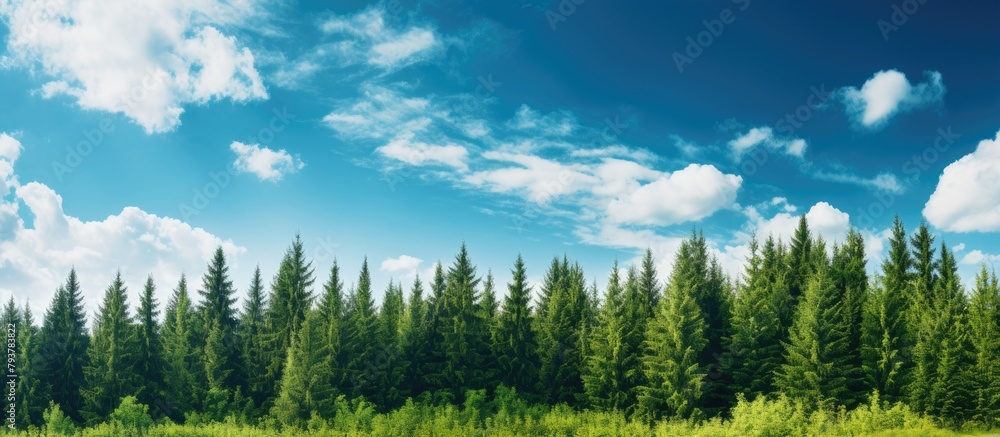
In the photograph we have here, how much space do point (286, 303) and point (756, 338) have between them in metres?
36.5

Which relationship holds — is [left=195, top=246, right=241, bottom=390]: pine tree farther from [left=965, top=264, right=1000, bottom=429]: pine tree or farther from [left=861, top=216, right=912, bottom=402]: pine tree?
[left=965, top=264, right=1000, bottom=429]: pine tree

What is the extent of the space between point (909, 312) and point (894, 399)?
→ 6.98m

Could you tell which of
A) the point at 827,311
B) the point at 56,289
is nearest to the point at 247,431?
the point at 56,289

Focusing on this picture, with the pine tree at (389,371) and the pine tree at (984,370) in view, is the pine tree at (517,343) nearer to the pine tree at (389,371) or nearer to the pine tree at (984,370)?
the pine tree at (389,371)

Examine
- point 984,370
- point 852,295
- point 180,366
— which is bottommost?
point 984,370

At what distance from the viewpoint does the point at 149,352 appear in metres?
53.4

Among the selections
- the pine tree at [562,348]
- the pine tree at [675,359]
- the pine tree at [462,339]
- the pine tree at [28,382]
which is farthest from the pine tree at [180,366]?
the pine tree at [675,359]

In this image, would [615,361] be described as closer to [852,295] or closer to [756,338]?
[756,338]

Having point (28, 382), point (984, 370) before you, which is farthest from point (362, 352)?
point (984, 370)

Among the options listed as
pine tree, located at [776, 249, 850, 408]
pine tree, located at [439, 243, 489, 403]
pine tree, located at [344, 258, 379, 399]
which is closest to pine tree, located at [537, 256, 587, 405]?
pine tree, located at [439, 243, 489, 403]

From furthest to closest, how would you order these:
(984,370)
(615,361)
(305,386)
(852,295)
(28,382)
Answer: (28,382) < (852,295) < (615,361) < (305,386) < (984,370)

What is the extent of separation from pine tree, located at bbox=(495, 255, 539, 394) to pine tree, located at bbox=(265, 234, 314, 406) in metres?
16.2

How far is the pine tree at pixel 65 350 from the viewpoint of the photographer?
5297 cm

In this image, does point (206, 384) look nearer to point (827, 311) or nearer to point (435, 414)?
point (435, 414)
